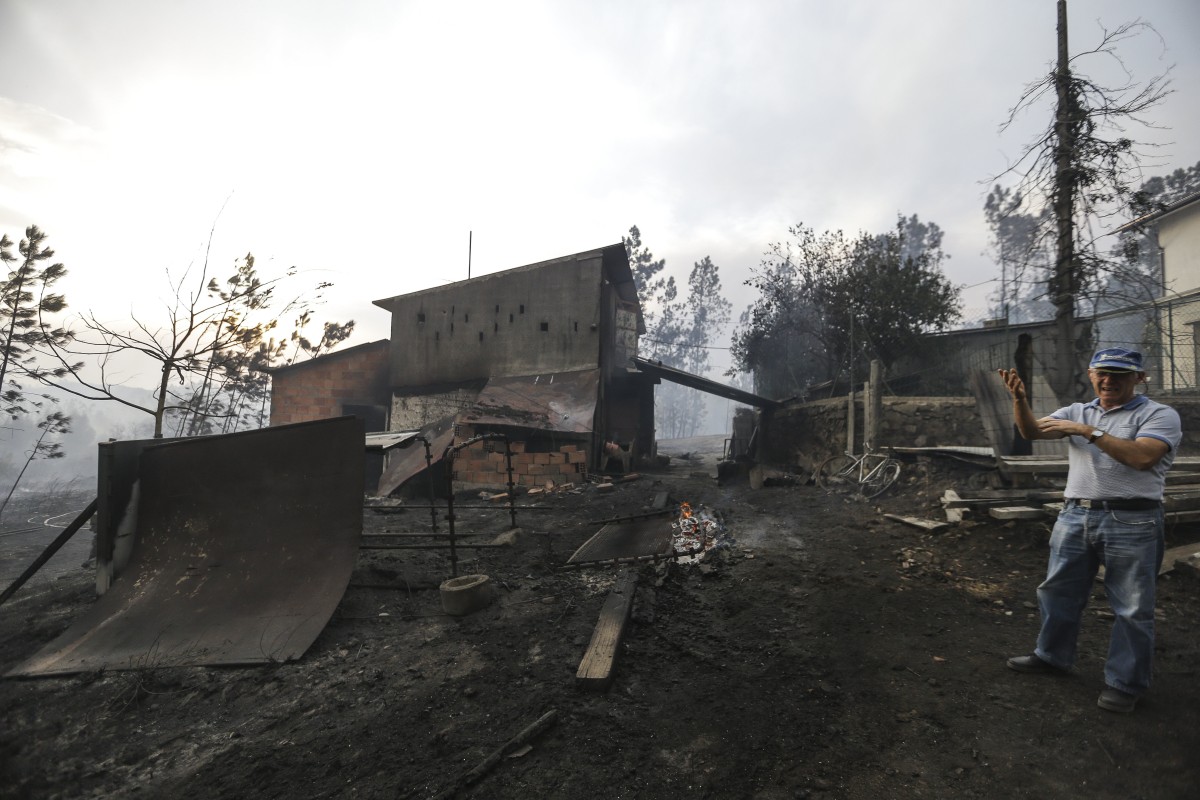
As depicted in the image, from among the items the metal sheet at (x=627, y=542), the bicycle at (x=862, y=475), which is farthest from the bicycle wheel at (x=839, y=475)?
the metal sheet at (x=627, y=542)

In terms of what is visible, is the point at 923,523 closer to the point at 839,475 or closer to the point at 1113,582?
the point at 839,475

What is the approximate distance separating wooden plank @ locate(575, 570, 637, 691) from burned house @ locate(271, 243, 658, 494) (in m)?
7.57

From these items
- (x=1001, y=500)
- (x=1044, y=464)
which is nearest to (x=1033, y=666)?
(x=1001, y=500)

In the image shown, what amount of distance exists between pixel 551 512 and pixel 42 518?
52.6 ft

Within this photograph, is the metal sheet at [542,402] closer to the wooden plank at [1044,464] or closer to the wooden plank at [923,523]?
the wooden plank at [923,523]

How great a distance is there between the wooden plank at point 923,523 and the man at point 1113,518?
3347 millimetres

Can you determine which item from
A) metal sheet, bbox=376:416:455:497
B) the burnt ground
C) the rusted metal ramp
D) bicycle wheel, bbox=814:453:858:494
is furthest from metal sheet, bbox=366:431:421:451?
bicycle wheel, bbox=814:453:858:494

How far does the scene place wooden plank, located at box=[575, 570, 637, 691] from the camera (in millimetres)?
3062

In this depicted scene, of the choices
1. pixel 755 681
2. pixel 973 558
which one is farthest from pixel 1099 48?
pixel 755 681

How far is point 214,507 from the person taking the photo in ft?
15.3

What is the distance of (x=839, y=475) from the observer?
9.86 meters

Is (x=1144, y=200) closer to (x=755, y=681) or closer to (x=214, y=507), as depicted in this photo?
(x=755, y=681)

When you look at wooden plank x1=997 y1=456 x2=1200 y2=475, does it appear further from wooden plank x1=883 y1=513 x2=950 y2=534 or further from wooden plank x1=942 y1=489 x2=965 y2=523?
wooden plank x1=883 y1=513 x2=950 y2=534

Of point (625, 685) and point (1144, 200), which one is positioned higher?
point (1144, 200)
